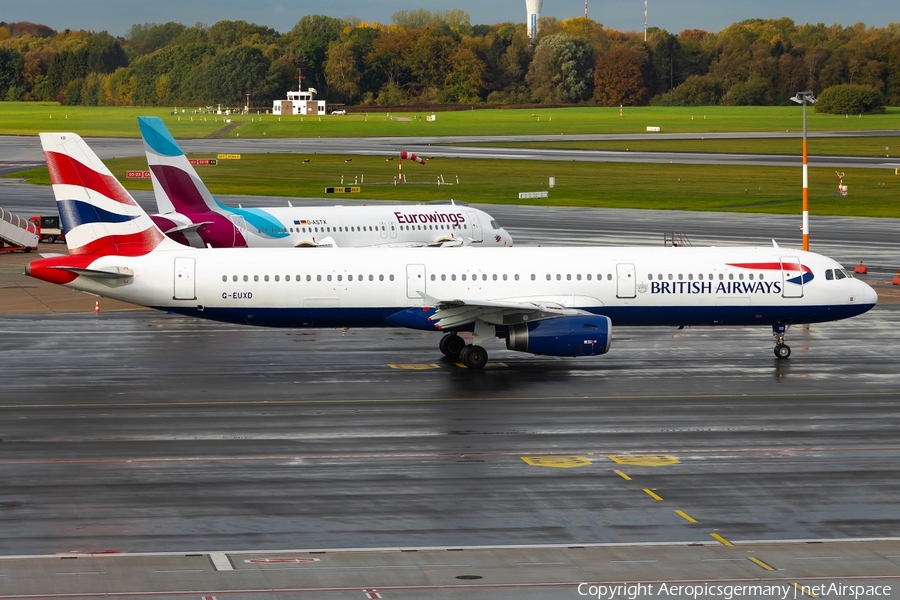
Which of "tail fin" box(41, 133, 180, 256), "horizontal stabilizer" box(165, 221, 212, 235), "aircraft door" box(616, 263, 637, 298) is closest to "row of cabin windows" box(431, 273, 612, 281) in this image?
"aircraft door" box(616, 263, 637, 298)

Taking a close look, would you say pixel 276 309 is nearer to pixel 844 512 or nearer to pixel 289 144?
pixel 844 512

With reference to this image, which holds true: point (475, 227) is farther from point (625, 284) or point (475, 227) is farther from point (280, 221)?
point (625, 284)

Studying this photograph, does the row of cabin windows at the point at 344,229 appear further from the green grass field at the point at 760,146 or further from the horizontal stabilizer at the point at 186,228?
the green grass field at the point at 760,146

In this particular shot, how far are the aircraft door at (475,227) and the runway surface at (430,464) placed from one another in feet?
51.4

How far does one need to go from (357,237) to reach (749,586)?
41898 millimetres

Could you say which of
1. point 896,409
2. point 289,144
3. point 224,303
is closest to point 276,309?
point 224,303

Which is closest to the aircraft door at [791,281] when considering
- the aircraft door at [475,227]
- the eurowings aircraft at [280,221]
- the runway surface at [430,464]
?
the runway surface at [430,464]

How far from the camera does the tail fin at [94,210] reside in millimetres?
38719

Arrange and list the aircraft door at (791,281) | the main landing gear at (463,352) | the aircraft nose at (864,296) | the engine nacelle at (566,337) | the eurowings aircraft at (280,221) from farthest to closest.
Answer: the eurowings aircraft at (280,221)
the aircraft nose at (864,296)
the aircraft door at (791,281)
the main landing gear at (463,352)
the engine nacelle at (566,337)

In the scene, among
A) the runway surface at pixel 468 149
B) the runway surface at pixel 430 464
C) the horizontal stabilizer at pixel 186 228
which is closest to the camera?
the runway surface at pixel 430 464

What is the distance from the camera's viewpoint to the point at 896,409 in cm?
3378

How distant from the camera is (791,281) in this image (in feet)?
136

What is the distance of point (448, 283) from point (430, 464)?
44.3ft

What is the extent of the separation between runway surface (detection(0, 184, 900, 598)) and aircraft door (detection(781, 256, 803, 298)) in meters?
2.44
